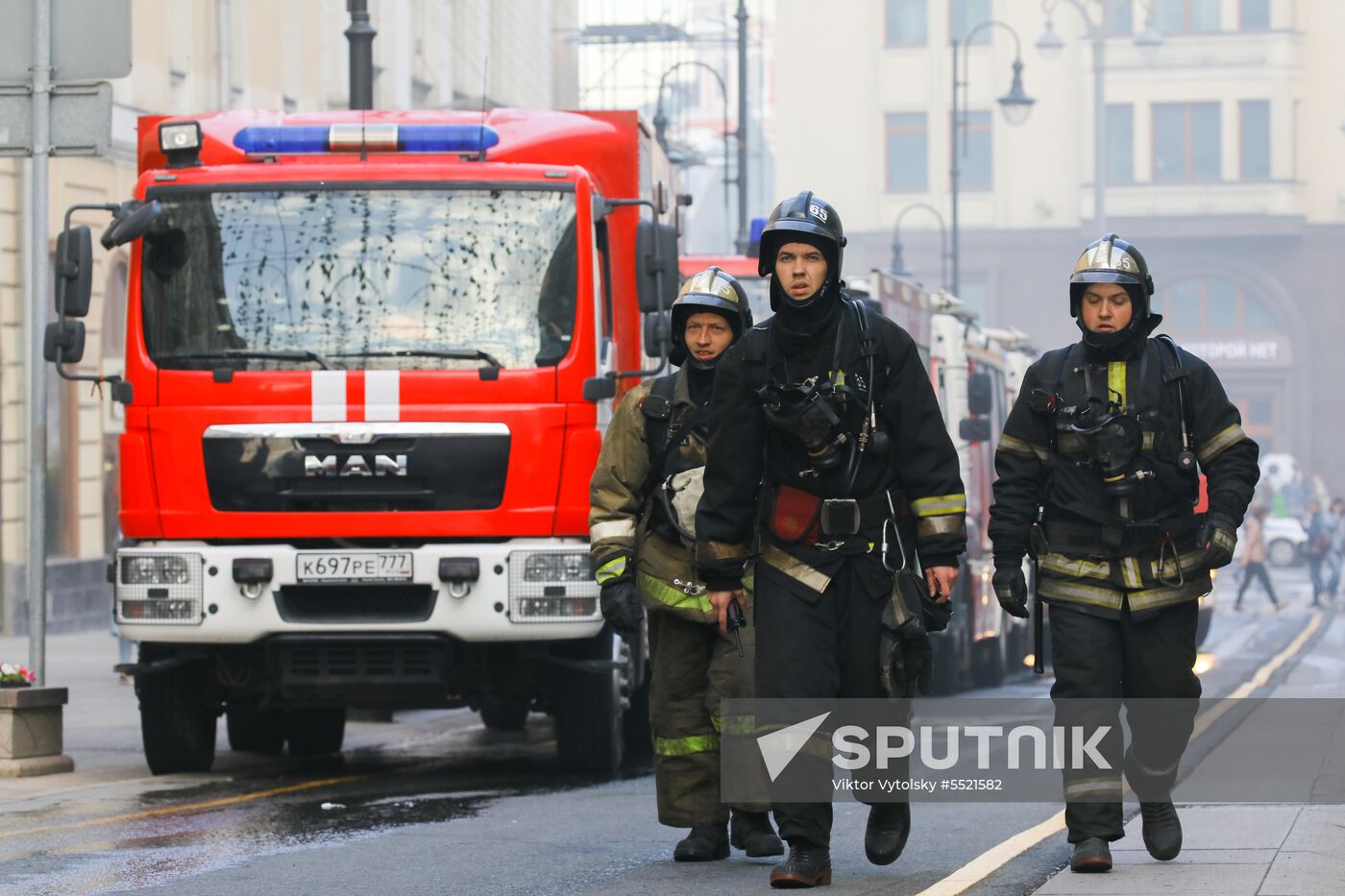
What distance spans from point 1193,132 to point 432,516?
52774 mm

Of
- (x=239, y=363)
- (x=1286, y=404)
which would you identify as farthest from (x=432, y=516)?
(x=1286, y=404)

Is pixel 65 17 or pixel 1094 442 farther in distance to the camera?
pixel 65 17

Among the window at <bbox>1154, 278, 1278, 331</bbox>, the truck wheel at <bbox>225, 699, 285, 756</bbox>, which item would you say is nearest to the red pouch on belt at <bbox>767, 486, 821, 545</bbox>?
the truck wheel at <bbox>225, 699, 285, 756</bbox>

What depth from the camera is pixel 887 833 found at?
23.5 ft

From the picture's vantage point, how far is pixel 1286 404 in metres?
60.4

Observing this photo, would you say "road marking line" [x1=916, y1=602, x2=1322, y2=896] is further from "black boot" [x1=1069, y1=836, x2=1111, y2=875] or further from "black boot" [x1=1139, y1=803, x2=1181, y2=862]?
"black boot" [x1=1139, y1=803, x2=1181, y2=862]

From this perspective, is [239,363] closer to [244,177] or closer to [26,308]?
[244,177]

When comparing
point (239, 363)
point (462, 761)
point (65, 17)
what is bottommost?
point (462, 761)

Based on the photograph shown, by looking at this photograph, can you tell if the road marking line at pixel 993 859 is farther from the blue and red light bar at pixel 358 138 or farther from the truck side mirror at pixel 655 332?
the blue and red light bar at pixel 358 138

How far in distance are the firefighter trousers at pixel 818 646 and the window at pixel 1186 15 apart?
184ft

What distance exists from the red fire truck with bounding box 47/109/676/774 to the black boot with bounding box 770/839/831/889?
12.6 feet

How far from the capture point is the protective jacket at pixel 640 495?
810cm

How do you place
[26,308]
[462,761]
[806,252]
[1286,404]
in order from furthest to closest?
[1286,404] < [26,308] < [462,761] < [806,252]

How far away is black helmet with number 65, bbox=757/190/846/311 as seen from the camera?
692 cm
